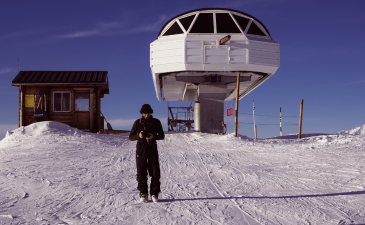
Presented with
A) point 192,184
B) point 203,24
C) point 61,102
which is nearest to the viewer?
point 192,184

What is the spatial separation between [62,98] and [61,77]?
1.44 metres

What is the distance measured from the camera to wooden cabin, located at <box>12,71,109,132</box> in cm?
2069

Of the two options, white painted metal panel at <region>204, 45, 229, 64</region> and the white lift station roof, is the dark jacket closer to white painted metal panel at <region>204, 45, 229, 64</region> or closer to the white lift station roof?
Answer: the white lift station roof

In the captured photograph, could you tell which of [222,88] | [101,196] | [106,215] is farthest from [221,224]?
[222,88]

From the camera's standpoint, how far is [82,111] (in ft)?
68.9

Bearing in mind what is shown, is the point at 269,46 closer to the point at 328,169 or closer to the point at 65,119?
the point at 328,169

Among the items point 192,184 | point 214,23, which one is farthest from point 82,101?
point 192,184

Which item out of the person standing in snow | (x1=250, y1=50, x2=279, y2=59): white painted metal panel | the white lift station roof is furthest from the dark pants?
(x1=250, y1=50, x2=279, y2=59): white painted metal panel

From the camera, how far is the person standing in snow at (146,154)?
5659mm

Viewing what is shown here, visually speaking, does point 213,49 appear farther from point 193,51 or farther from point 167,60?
point 167,60

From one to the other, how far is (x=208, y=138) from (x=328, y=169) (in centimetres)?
782

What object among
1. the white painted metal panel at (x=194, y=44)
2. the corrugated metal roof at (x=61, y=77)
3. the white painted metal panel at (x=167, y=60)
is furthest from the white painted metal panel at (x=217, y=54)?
the corrugated metal roof at (x=61, y=77)

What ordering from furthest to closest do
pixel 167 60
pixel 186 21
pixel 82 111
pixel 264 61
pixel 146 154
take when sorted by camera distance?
pixel 82 111 < pixel 186 21 < pixel 264 61 < pixel 167 60 < pixel 146 154

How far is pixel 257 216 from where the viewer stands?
4.86 meters
